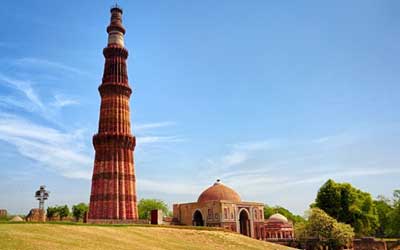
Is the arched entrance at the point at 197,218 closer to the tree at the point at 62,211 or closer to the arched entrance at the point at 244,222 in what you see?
the arched entrance at the point at 244,222

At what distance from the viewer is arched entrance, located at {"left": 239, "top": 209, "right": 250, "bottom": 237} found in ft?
190

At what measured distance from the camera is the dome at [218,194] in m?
56.4

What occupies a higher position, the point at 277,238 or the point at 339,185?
A: the point at 339,185

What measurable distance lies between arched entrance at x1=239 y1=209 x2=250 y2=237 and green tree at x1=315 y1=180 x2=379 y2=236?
14396 mm

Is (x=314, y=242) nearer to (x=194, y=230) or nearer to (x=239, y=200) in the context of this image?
(x=239, y=200)

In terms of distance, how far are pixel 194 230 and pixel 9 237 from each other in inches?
761

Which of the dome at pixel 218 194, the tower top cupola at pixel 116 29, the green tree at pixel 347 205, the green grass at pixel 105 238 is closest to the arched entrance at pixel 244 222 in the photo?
the dome at pixel 218 194

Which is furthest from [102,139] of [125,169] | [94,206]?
[94,206]

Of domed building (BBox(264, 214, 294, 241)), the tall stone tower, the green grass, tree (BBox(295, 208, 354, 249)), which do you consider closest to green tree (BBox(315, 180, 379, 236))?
domed building (BBox(264, 214, 294, 241))

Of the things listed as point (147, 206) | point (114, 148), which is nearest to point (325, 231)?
point (114, 148)

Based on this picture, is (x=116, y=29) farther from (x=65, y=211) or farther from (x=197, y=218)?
(x=65, y=211)

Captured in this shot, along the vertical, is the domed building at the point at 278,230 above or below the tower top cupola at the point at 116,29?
below

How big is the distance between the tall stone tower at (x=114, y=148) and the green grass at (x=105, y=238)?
12.1 meters

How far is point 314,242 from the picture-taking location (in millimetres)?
50219
